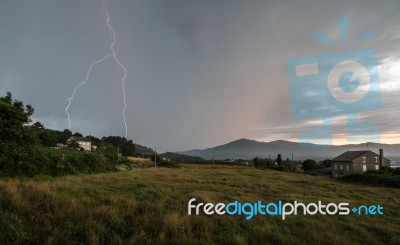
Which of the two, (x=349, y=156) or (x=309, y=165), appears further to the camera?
(x=309, y=165)

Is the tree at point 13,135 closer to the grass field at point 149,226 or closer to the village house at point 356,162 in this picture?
the grass field at point 149,226

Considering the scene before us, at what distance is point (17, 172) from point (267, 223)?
17479 mm

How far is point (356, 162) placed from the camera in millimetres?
64875

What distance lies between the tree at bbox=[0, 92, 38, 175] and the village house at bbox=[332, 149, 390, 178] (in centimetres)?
6667

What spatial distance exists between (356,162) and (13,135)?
69.1 metres

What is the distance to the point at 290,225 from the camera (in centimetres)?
781

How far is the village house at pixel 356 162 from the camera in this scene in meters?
64.8

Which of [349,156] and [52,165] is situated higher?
[349,156]

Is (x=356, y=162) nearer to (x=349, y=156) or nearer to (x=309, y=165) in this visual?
(x=349, y=156)

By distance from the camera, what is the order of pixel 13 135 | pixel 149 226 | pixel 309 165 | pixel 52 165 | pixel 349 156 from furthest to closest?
1. pixel 309 165
2. pixel 349 156
3. pixel 52 165
4. pixel 13 135
5. pixel 149 226

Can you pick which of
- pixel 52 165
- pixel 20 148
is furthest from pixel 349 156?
pixel 20 148

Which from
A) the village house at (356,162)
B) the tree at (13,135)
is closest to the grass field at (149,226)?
the tree at (13,135)

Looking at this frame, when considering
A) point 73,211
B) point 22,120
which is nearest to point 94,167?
point 22,120

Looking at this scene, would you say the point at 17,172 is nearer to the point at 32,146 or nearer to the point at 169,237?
the point at 32,146
